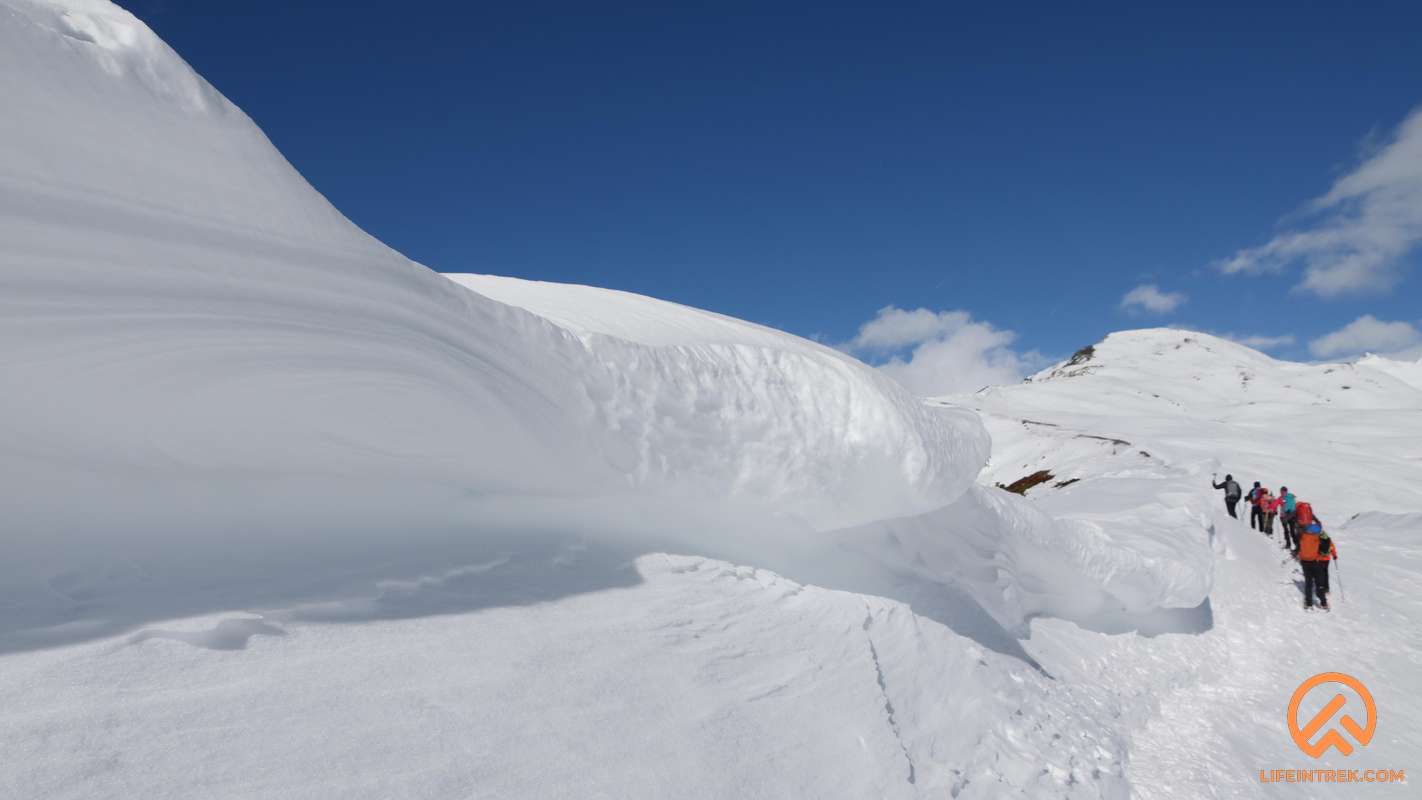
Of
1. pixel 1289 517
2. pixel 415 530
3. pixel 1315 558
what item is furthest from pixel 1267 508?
pixel 415 530

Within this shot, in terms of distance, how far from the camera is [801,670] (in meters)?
4.04

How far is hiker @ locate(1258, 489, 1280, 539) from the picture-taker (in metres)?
17.2

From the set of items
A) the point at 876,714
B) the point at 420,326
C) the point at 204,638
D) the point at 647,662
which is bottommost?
the point at 876,714

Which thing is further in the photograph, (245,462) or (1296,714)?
(1296,714)

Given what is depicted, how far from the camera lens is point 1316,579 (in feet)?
34.6

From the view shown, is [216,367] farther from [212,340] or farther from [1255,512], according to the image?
[1255,512]

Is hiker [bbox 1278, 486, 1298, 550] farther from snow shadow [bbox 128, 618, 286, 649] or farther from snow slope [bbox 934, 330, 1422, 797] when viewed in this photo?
snow shadow [bbox 128, 618, 286, 649]

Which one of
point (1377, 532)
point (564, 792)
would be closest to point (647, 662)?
Answer: point (564, 792)

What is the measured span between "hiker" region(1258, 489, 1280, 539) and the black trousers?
791 centimetres

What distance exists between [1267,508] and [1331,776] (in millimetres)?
13771

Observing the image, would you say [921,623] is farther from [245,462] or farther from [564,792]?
[245,462]

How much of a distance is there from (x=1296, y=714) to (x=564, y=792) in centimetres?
803

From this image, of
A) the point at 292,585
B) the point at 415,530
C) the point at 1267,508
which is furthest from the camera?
the point at 1267,508

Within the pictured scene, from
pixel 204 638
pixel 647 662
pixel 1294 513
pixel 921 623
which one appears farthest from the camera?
pixel 1294 513
